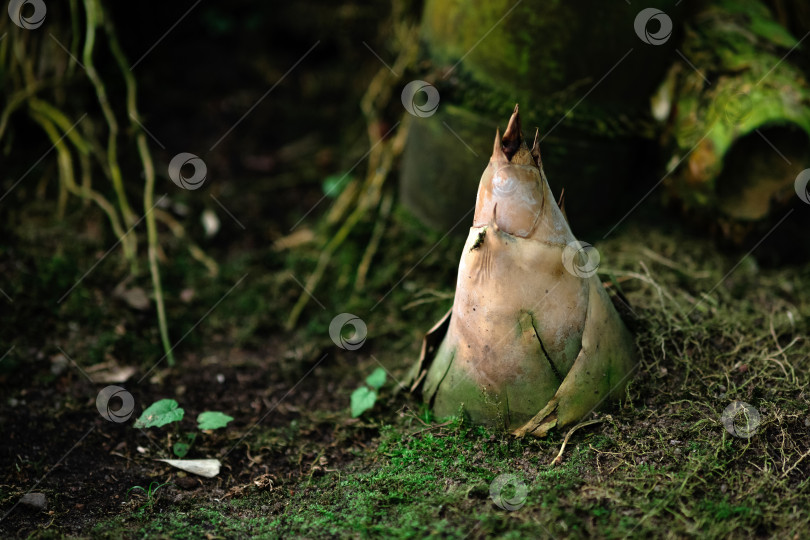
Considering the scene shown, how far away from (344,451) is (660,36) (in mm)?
1464

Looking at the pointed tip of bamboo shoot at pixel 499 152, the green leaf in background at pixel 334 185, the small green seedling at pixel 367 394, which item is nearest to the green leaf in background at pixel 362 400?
the small green seedling at pixel 367 394

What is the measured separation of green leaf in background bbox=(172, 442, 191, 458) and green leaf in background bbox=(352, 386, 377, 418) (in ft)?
1.31

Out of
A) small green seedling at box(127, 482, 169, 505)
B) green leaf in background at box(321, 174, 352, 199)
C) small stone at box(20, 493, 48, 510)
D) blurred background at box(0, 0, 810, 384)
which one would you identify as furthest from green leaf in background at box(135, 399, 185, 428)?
green leaf in background at box(321, 174, 352, 199)

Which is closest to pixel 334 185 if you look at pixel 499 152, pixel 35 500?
pixel 499 152

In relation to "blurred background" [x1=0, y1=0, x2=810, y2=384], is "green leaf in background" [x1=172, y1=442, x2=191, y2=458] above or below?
below

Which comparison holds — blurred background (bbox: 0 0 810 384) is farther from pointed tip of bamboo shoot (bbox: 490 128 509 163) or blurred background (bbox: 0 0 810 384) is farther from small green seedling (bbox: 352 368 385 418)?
pointed tip of bamboo shoot (bbox: 490 128 509 163)

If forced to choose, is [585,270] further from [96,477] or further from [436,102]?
[96,477]

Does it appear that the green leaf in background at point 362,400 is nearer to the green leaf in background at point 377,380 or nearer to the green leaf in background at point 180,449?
the green leaf in background at point 377,380

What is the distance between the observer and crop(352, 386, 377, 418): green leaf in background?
164cm

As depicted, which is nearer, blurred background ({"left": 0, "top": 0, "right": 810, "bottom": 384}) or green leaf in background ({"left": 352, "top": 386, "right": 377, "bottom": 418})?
green leaf in background ({"left": 352, "top": 386, "right": 377, "bottom": 418})

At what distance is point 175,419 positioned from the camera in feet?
5.06

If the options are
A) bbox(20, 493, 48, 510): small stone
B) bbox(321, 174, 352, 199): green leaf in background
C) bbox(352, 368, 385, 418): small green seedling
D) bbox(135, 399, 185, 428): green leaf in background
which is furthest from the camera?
bbox(321, 174, 352, 199): green leaf in background

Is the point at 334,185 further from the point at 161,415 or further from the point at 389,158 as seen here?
the point at 161,415

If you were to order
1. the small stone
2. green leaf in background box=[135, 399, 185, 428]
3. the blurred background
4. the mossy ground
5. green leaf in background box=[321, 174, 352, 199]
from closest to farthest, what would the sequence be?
1. the mossy ground
2. the small stone
3. green leaf in background box=[135, 399, 185, 428]
4. the blurred background
5. green leaf in background box=[321, 174, 352, 199]
